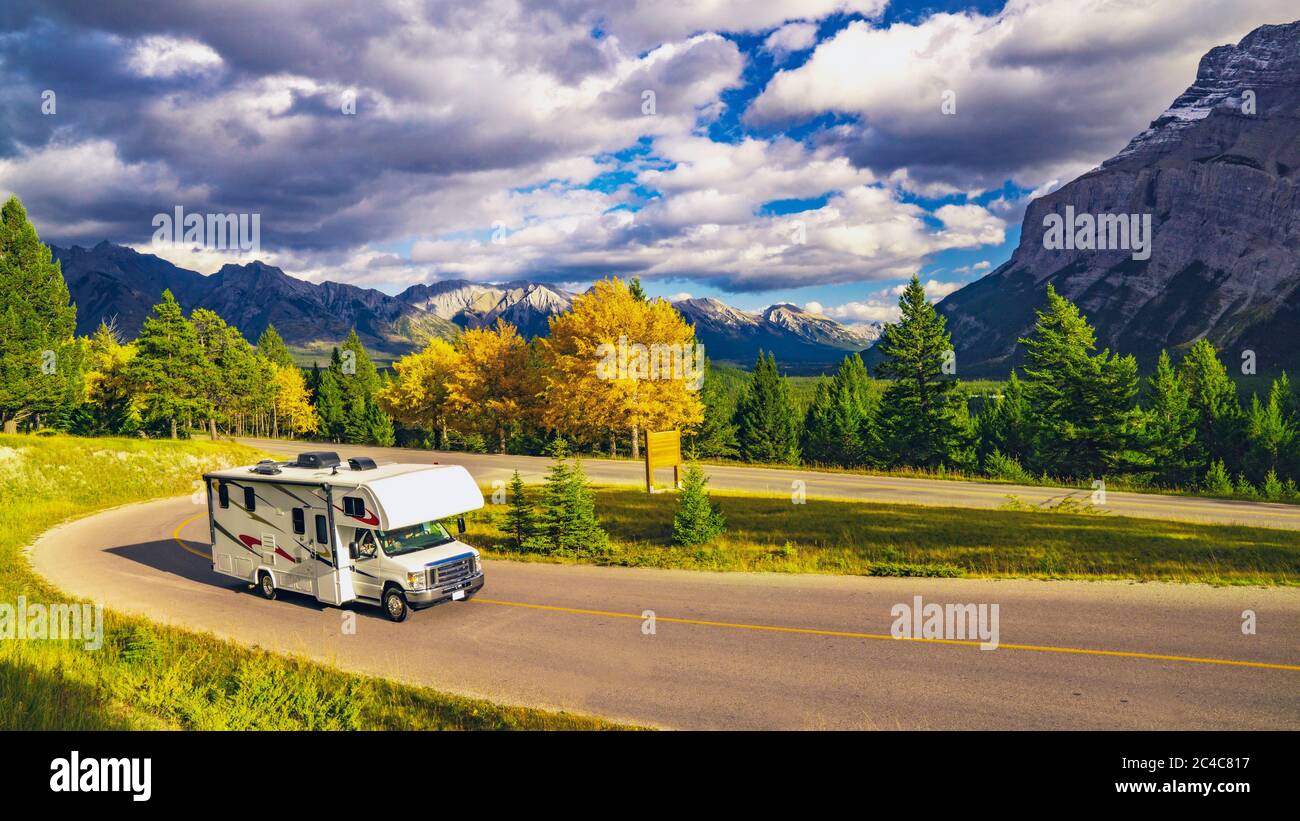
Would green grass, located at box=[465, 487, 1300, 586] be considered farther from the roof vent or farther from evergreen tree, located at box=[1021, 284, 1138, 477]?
evergreen tree, located at box=[1021, 284, 1138, 477]

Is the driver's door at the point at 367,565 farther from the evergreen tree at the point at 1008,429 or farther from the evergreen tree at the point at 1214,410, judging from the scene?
the evergreen tree at the point at 1214,410

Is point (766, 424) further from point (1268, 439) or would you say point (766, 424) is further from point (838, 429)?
point (1268, 439)

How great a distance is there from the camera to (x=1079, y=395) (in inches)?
1706

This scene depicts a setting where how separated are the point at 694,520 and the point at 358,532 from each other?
32.8 ft

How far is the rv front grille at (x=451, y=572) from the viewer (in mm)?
13500

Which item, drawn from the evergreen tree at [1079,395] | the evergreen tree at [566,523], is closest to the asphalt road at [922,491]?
the evergreen tree at [566,523]

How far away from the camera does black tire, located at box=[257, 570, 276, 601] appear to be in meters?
15.6

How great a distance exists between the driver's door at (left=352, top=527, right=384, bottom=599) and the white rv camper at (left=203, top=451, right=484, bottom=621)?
0.07 ft

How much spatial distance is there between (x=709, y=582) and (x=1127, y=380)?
40.7m

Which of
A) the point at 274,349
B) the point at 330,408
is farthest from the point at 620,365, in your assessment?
the point at 274,349

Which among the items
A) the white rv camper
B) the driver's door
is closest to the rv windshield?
the white rv camper

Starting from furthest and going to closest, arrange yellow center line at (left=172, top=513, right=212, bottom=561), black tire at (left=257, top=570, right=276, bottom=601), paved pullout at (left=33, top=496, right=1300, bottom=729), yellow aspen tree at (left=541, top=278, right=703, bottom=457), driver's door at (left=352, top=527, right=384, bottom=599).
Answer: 1. yellow aspen tree at (left=541, top=278, right=703, bottom=457)
2. yellow center line at (left=172, top=513, right=212, bottom=561)
3. black tire at (left=257, top=570, right=276, bottom=601)
4. driver's door at (left=352, top=527, right=384, bottom=599)
5. paved pullout at (left=33, top=496, right=1300, bottom=729)

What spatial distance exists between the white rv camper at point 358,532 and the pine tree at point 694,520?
709 cm
